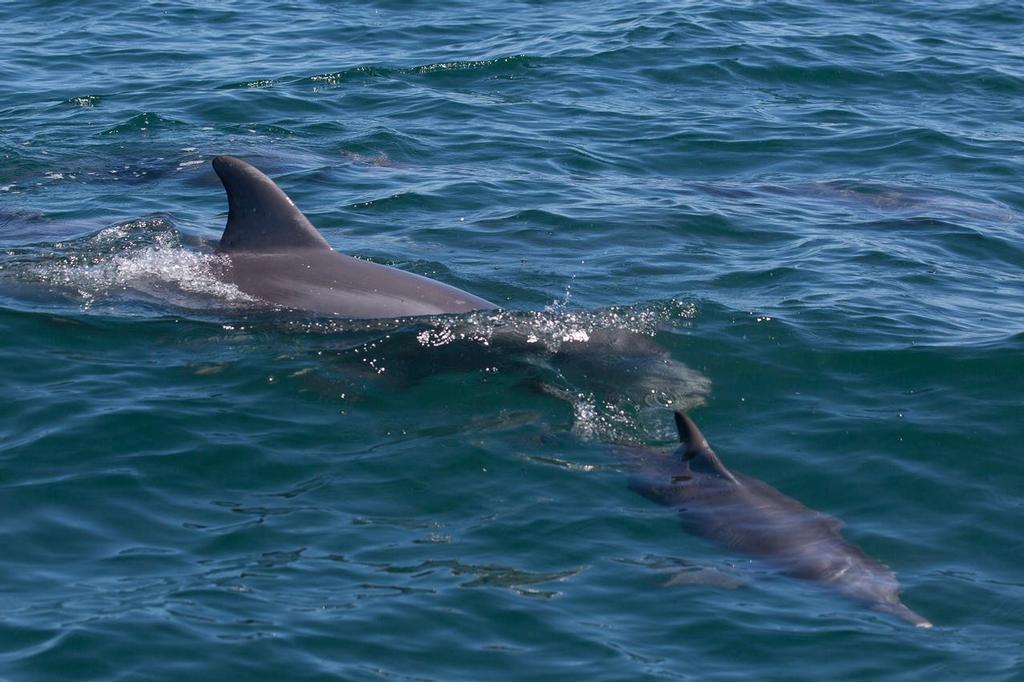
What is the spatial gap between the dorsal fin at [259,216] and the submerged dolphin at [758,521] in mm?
3995

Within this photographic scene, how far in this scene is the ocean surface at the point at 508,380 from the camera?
8602 millimetres

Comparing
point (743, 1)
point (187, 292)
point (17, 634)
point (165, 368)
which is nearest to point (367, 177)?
point (187, 292)

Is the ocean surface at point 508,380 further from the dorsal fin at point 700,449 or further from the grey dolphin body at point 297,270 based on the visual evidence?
the dorsal fin at point 700,449

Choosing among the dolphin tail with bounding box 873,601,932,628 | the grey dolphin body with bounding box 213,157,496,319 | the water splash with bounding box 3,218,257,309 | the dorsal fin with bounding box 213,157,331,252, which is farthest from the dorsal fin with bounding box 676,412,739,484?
the water splash with bounding box 3,218,257,309

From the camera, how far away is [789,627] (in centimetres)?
870

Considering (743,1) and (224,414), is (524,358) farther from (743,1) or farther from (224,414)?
(743,1)

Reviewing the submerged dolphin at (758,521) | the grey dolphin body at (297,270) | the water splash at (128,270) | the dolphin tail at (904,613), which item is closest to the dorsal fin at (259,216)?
the grey dolphin body at (297,270)

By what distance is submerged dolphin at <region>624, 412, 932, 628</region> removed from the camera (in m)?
9.19

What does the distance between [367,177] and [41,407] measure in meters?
8.29

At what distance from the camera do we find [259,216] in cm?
1299

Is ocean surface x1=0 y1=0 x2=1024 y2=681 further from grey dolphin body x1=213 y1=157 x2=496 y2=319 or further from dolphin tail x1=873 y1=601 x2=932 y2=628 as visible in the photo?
grey dolphin body x1=213 y1=157 x2=496 y2=319

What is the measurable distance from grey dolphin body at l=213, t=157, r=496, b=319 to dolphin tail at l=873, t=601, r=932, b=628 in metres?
5.07

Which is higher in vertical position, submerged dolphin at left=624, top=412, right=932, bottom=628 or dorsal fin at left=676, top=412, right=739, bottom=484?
dorsal fin at left=676, top=412, right=739, bottom=484

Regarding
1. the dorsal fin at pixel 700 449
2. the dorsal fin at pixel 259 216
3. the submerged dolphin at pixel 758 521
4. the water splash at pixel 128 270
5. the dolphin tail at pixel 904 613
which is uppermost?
the dorsal fin at pixel 259 216
